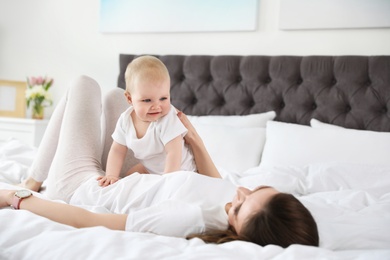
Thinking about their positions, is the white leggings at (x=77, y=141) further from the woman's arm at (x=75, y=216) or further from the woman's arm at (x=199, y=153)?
the woman's arm at (x=75, y=216)

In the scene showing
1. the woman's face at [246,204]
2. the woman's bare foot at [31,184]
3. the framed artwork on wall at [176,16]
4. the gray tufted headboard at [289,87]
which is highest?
the framed artwork on wall at [176,16]

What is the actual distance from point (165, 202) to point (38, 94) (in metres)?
2.83

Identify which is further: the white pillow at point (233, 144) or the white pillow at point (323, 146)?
the white pillow at point (233, 144)

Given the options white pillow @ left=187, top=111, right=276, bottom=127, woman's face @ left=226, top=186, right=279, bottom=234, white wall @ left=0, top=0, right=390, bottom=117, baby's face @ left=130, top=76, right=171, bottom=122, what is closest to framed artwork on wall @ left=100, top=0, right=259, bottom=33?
white wall @ left=0, top=0, right=390, bottom=117

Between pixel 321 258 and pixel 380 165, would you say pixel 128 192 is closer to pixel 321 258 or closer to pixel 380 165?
pixel 321 258

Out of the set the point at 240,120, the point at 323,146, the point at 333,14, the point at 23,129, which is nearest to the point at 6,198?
the point at 323,146

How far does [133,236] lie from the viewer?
1.06 metres

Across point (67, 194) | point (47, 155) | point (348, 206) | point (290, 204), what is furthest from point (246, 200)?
point (47, 155)

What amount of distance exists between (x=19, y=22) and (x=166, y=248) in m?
3.68

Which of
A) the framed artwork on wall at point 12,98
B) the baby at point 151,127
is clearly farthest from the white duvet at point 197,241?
the framed artwork on wall at point 12,98

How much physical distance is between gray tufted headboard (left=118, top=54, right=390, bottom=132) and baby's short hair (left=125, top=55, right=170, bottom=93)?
49.2 inches

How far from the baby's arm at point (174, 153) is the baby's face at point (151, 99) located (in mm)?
118

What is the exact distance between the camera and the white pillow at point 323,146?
231cm

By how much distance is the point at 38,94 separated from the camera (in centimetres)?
375
